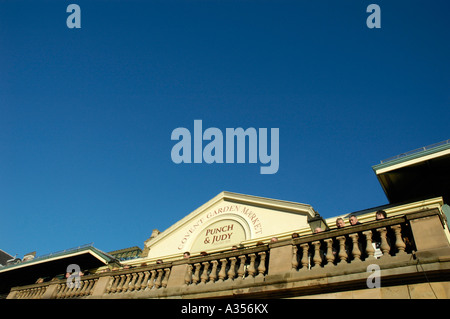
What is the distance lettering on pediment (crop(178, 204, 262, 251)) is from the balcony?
553 centimetres

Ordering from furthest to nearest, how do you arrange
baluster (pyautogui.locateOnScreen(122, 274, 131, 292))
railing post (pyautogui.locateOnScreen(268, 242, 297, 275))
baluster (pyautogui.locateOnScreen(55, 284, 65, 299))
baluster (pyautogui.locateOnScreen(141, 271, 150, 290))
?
1. baluster (pyautogui.locateOnScreen(55, 284, 65, 299))
2. baluster (pyautogui.locateOnScreen(122, 274, 131, 292))
3. baluster (pyautogui.locateOnScreen(141, 271, 150, 290))
4. railing post (pyautogui.locateOnScreen(268, 242, 297, 275))

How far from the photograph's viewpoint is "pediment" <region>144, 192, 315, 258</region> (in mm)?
13703

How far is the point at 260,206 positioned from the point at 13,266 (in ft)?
49.5

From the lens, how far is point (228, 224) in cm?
1534

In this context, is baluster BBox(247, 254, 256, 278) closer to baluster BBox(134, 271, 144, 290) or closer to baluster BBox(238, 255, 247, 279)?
baluster BBox(238, 255, 247, 279)

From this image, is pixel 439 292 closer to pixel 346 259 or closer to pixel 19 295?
pixel 346 259

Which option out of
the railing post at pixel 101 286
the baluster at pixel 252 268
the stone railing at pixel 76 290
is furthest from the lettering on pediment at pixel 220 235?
the baluster at pixel 252 268

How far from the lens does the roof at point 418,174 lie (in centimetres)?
1068

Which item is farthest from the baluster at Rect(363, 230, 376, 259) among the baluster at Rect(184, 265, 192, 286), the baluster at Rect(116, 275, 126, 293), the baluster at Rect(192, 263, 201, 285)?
the baluster at Rect(116, 275, 126, 293)

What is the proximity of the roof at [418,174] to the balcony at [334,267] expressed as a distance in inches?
174

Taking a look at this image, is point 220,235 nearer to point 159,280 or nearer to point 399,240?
point 159,280

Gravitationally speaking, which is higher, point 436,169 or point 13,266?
point 436,169

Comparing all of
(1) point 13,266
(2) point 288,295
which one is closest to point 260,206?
(2) point 288,295
